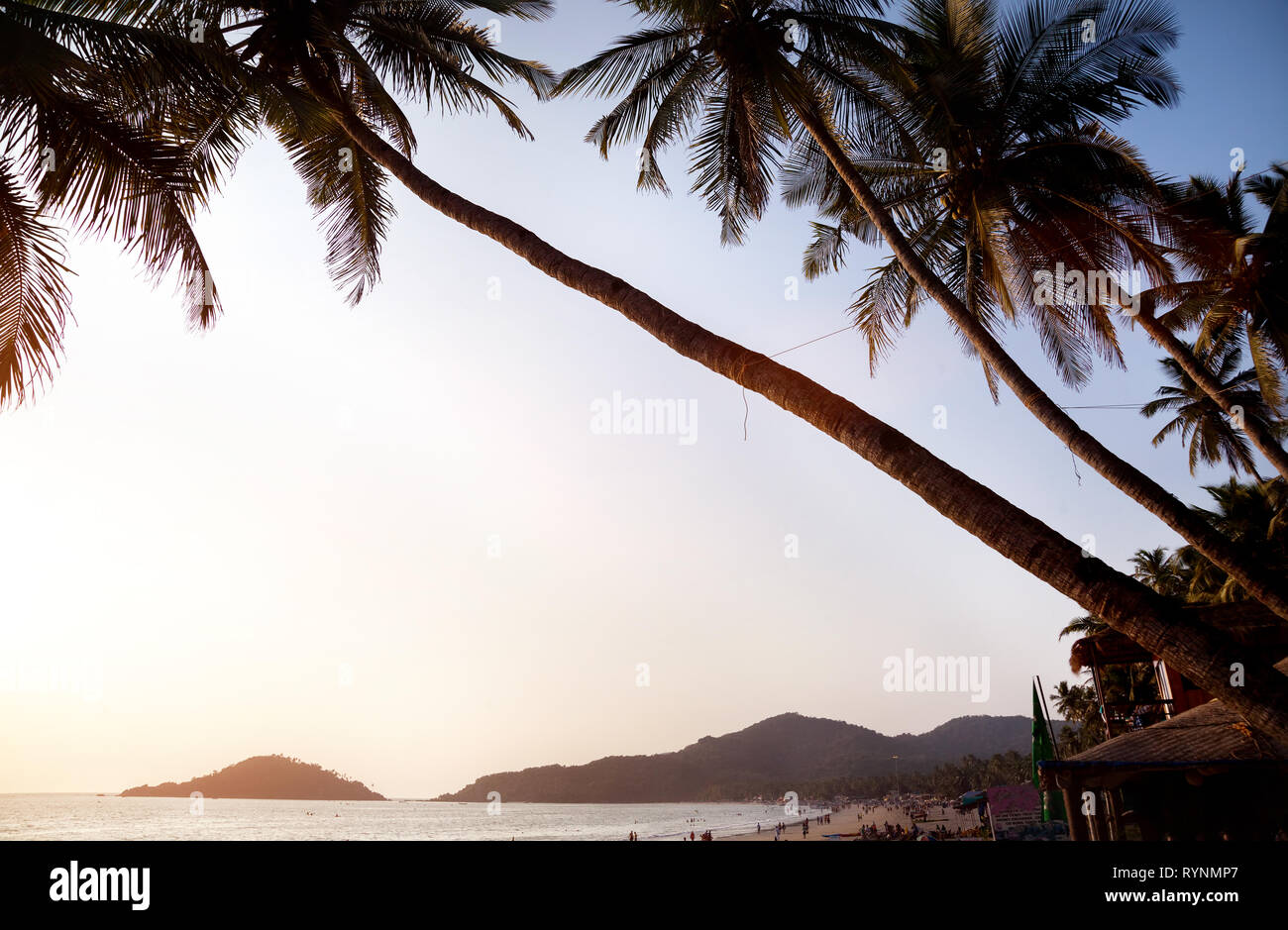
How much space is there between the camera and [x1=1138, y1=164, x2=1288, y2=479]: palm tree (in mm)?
10555

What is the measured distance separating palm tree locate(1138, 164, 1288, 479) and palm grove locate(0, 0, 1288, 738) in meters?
0.05

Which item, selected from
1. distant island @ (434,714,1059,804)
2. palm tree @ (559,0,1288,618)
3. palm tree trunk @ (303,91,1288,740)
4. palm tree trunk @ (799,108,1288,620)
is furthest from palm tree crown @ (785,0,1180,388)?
distant island @ (434,714,1059,804)

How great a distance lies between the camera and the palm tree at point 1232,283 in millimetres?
10555

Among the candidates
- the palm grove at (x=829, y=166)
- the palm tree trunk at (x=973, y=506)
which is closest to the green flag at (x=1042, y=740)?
the palm grove at (x=829, y=166)

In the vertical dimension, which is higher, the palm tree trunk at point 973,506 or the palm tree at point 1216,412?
the palm tree at point 1216,412

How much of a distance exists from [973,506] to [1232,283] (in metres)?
13.4

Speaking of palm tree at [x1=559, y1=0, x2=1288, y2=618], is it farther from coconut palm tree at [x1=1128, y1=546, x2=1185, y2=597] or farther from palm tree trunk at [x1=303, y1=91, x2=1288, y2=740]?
coconut palm tree at [x1=1128, y1=546, x2=1185, y2=597]

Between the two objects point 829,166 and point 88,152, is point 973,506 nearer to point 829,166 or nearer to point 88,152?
point 88,152

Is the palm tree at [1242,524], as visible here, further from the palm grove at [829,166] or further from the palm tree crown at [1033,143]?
the palm tree crown at [1033,143]

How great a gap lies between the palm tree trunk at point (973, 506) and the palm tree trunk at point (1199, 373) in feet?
28.2
